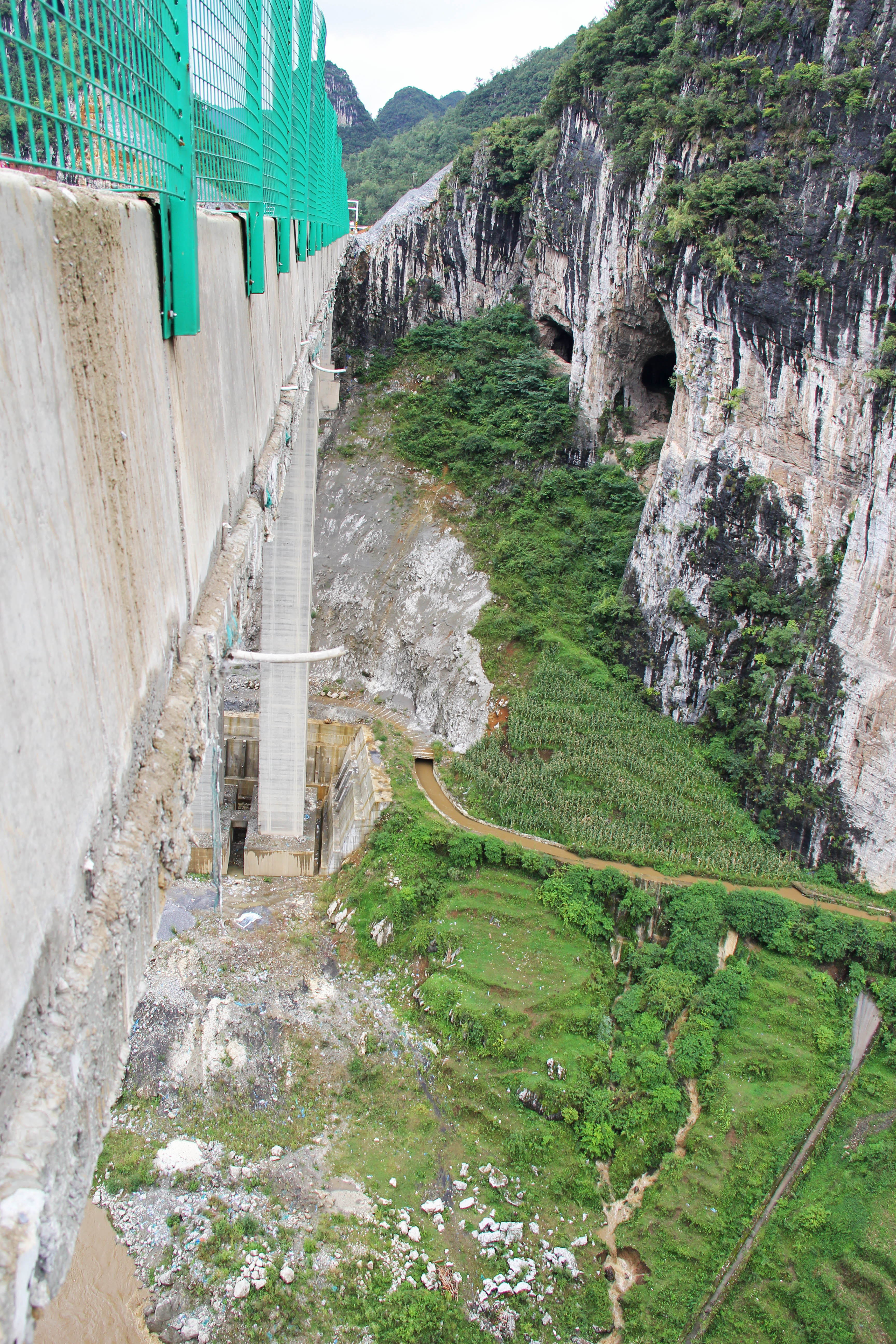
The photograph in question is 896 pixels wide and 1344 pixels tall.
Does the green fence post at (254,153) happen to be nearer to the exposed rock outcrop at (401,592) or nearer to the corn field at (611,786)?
the corn field at (611,786)

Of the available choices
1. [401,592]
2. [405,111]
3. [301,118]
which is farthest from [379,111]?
[301,118]

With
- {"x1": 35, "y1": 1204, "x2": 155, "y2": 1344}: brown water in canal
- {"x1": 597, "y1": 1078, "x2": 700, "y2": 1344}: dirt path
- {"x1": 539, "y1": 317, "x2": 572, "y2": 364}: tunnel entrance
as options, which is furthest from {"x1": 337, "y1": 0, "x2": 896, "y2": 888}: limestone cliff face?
{"x1": 35, "y1": 1204, "x2": 155, "y2": 1344}: brown water in canal

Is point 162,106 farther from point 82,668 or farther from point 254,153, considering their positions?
point 254,153

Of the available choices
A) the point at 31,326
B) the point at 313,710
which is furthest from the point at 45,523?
the point at 313,710

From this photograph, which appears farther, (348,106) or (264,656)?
(348,106)

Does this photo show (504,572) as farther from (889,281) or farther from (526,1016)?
(526,1016)

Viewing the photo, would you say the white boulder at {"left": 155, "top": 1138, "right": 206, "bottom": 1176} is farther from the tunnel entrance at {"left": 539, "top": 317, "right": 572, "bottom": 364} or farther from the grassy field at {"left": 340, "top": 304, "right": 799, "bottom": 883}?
the tunnel entrance at {"left": 539, "top": 317, "right": 572, "bottom": 364}
